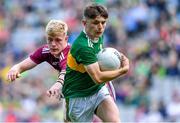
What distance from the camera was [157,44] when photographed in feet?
53.5

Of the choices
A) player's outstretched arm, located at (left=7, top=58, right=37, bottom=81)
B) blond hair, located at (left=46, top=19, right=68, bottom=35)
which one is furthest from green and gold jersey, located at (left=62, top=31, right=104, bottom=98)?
player's outstretched arm, located at (left=7, top=58, right=37, bottom=81)

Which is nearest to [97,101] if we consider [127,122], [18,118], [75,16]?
[127,122]

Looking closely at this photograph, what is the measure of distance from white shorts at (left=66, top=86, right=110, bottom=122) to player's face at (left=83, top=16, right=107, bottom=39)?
2.38ft

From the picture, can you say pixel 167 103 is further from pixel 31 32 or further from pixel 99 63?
pixel 99 63

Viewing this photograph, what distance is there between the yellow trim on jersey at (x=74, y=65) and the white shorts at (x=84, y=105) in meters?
0.36

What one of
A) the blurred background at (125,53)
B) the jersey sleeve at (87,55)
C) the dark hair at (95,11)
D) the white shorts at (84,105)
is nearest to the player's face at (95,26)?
the dark hair at (95,11)

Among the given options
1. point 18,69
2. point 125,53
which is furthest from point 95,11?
point 125,53

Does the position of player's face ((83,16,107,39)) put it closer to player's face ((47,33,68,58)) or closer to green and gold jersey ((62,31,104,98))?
green and gold jersey ((62,31,104,98))

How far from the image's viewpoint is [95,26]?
8547 millimetres

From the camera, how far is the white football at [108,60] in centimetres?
851

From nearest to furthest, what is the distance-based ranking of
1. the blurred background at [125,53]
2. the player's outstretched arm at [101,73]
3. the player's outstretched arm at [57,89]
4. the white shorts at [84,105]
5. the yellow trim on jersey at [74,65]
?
the player's outstretched arm at [101,73], the player's outstretched arm at [57,89], the yellow trim on jersey at [74,65], the white shorts at [84,105], the blurred background at [125,53]

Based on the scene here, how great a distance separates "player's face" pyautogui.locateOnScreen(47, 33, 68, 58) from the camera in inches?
355

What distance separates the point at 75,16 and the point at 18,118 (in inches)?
142

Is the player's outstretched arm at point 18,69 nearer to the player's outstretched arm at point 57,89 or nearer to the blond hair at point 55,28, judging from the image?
the player's outstretched arm at point 57,89
